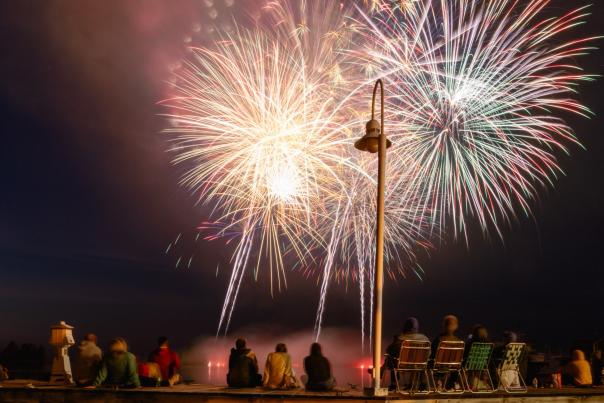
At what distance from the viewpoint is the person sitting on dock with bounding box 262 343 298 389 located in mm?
11961

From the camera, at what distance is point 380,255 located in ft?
37.7

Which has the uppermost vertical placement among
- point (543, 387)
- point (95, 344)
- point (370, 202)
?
point (370, 202)

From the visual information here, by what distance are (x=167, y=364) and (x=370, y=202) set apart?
1116cm

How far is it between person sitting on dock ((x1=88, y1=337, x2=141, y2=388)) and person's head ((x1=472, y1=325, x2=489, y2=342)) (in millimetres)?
6761

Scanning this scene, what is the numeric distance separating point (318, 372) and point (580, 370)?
256 inches

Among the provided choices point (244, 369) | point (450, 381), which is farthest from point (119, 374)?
point (450, 381)

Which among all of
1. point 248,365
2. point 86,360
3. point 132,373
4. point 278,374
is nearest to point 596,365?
Result: point 278,374

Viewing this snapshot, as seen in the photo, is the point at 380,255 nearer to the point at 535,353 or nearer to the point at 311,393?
the point at 311,393

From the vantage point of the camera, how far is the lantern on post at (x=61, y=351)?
14.1 metres

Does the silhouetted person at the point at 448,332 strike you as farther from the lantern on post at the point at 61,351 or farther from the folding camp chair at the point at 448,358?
the lantern on post at the point at 61,351

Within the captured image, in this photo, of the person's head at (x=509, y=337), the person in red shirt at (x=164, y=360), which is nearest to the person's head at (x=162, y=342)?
the person in red shirt at (x=164, y=360)

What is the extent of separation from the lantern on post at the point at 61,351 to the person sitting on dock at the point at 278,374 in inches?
197

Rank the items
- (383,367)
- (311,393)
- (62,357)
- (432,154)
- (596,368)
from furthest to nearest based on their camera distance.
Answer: (432,154)
(596,368)
(62,357)
(383,367)
(311,393)

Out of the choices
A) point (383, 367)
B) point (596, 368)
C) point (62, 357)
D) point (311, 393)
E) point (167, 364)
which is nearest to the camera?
point (311, 393)
